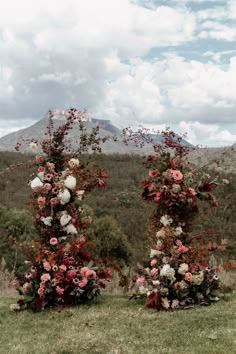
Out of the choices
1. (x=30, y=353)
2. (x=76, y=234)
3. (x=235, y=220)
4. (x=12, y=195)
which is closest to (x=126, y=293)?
(x=76, y=234)

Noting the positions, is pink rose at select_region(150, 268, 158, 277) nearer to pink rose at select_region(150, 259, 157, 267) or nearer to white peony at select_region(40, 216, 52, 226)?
pink rose at select_region(150, 259, 157, 267)

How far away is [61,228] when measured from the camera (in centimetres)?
902

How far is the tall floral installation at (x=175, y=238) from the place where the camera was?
821 cm

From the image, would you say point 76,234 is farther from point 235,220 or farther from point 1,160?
point 1,160

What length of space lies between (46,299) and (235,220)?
31010mm

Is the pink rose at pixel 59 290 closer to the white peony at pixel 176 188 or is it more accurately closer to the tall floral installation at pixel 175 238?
the tall floral installation at pixel 175 238

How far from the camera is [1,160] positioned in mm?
58250

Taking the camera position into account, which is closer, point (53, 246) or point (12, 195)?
point (53, 246)

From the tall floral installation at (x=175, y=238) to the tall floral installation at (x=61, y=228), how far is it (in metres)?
1.03

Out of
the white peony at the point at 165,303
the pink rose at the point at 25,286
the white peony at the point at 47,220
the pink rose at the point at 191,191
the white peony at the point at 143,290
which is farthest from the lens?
the white peony at the point at 47,220

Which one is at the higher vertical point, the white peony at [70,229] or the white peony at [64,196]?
the white peony at [64,196]

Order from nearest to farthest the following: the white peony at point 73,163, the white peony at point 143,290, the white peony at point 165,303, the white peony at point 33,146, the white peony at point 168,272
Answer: the white peony at point 165,303 < the white peony at point 168,272 < the white peony at point 143,290 < the white peony at point 73,163 < the white peony at point 33,146

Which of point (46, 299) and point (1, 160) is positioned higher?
point (1, 160)

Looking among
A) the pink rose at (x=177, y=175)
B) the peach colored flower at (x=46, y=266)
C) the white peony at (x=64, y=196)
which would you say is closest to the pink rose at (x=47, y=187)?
the white peony at (x=64, y=196)
